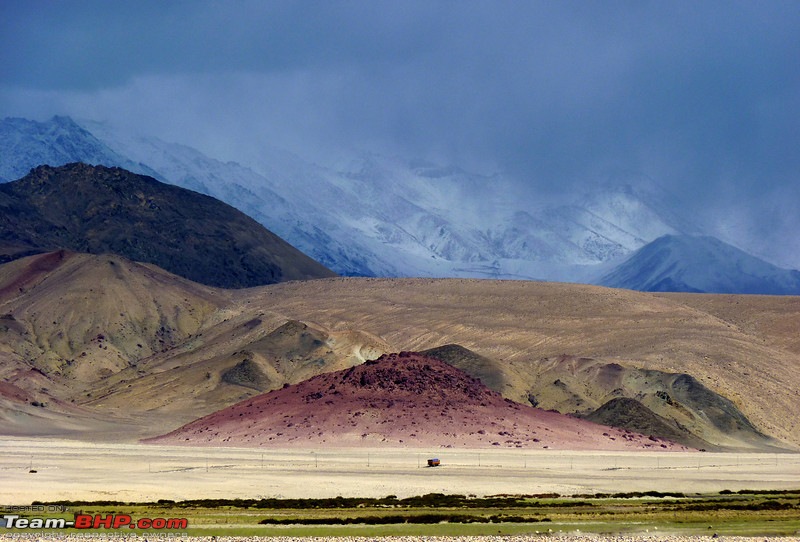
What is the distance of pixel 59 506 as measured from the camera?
57.7 m

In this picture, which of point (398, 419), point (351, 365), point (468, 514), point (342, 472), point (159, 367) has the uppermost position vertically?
point (159, 367)

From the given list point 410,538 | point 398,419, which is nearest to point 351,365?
point 398,419

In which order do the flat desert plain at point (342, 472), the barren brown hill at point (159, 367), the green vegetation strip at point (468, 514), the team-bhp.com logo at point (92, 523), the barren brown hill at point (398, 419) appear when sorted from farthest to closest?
1. the barren brown hill at point (159, 367)
2. the barren brown hill at point (398, 419)
3. the flat desert plain at point (342, 472)
4. the green vegetation strip at point (468, 514)
5. the team-bhp.com logo at point (92, 523)

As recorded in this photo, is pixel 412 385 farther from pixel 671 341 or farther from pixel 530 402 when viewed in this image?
pixel 671 341

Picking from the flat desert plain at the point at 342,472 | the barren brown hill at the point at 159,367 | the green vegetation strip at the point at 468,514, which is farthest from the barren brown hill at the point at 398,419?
the green vegetation strip at the point at 468,514

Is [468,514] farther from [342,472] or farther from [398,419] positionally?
[398,419]

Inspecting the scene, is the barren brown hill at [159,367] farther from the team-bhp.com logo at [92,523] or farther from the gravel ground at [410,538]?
the gravel ground at [410,538]

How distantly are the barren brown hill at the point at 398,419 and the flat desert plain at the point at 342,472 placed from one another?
17.2 ft

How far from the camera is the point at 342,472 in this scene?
269 feet

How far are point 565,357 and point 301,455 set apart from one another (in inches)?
2801

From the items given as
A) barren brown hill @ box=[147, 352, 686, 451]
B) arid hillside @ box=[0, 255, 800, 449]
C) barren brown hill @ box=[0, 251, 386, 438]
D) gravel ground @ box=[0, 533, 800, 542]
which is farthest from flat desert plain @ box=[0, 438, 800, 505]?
barren brown hill @ box=[0, 251, 386, 438]

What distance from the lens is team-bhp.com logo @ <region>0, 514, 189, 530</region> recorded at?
4991 cm

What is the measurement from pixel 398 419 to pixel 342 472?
2964 cm

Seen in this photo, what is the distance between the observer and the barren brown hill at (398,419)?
108 m
